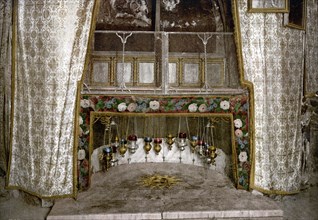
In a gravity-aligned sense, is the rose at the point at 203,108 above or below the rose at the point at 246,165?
above

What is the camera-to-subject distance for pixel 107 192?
5.00 metres

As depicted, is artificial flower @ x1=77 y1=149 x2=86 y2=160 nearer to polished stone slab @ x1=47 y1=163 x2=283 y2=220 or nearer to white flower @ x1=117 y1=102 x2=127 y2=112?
polished stone slab @ x1=47 y1=163 x2=283 y2=220

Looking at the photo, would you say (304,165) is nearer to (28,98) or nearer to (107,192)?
(107,192)

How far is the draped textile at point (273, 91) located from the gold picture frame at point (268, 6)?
2.8 inches

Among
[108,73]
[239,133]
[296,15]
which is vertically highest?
[296,15]

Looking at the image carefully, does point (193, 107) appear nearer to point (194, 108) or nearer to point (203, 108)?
point (194, 108)

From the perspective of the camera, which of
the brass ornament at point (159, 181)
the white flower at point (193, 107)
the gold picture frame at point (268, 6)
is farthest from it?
the brass ornament at point (159, 181)

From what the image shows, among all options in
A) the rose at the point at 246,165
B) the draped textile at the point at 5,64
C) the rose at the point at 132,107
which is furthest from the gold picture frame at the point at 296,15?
the draped textile at the point at 5,64

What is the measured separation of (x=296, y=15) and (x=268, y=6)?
530 millimetres

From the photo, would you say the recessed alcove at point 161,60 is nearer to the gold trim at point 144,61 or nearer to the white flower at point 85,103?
the gold trim at point 144,61

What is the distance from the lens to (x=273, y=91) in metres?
4.85

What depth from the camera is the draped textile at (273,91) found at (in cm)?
475

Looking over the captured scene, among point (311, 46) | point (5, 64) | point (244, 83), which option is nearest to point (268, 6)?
point (244, 83)

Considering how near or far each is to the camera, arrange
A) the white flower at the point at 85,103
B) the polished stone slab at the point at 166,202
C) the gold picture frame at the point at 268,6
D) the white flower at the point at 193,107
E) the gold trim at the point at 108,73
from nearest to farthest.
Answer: the polished stone slab at the point at 166,202, the gold picture frame at the point at 268,6, the white flower at the point at 85,103, the white flower at the point at 193,107, the gold trim at the point at 108,73
